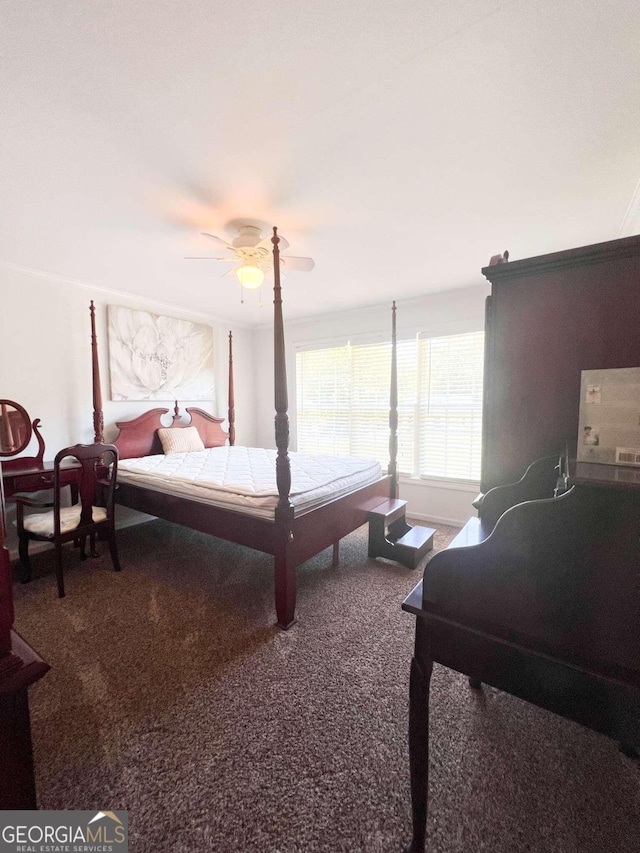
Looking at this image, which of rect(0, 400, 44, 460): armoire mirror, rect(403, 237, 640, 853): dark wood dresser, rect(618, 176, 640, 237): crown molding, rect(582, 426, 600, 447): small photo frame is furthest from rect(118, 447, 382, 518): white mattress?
rect(618, 176, 640, 237): crown molding

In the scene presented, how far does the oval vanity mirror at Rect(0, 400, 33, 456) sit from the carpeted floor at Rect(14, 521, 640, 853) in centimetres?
134

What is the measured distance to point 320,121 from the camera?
1.36 meters

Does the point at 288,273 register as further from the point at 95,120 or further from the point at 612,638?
the point at 612,638

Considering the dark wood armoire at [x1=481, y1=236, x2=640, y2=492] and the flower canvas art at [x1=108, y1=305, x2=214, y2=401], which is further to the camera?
the flower canvas art at [x1=108, y1=305, x2=214, y2=401]

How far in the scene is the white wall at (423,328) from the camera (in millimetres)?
3500

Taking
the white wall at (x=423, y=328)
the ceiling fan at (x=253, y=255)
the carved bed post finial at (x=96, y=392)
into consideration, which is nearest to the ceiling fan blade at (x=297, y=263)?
the ceiling fan at (x=253, y=255)

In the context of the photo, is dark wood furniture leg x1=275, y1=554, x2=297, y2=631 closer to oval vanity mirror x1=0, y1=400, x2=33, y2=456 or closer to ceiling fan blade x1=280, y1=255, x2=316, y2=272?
ceiling fan blade x1=280, y1=255, x2=316, y2=272

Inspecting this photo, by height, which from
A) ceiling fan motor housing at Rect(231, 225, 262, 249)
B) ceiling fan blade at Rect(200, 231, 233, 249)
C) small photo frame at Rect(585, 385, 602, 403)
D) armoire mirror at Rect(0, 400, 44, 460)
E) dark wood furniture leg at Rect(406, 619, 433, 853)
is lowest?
dark wood furniture leg at Rect(406, 619, 433, 853)

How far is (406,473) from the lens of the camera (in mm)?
4027

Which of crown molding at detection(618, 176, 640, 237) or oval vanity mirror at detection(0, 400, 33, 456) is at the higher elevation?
crown molding at detection(618, 176, 640, 237)

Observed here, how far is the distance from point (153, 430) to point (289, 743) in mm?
3271

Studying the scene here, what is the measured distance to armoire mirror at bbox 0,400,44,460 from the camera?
8.91ft

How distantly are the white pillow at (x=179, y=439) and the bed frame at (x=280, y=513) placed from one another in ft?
1.10

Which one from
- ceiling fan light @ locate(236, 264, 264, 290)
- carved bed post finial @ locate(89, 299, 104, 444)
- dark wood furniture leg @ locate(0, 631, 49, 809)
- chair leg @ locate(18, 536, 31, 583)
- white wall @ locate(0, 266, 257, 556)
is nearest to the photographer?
dark wood furniture leg @ locate(0, 631, 49, 809)
